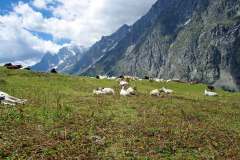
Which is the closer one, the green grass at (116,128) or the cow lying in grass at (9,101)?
the green grass at (116,128)

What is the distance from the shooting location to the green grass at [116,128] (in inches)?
950

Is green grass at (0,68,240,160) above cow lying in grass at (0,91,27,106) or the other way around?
the other way around

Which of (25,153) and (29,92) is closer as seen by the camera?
(25,153)

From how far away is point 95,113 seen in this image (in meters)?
35.4

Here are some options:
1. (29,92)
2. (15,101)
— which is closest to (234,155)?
(15,101)

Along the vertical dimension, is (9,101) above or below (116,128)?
above

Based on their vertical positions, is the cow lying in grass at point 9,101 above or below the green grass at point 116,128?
above

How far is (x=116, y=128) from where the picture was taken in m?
30.0

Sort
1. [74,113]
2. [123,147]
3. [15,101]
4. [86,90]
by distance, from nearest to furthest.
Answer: [123,147] → [74,113] → [15,101] → [86,90]

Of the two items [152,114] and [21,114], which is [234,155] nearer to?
[152,114]

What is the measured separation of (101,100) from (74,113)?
29.7ft

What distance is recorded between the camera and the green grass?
24125 millimetres

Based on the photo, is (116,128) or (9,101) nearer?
(116,128)

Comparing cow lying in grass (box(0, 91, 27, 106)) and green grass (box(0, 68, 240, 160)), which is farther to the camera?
cow lying in grass (box(0, 91, 27, 106))
